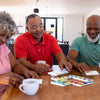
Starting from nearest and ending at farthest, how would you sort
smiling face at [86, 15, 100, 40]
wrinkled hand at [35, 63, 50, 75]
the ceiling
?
wrinkled hand at [35, 63, 50, 75] < smiling face at [86, 15, 100, 40] < the ceiling

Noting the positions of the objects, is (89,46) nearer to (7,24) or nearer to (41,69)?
(41,69)

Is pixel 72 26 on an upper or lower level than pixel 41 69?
Result: upper

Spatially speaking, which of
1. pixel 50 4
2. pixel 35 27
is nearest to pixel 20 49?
pixel 35 27

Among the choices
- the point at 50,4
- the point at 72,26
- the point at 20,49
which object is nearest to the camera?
the point at 20,49

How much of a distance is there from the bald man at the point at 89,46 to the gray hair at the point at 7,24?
2.92 ft

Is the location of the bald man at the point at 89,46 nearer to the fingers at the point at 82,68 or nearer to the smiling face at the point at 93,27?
the smiling face at the point at 93,27

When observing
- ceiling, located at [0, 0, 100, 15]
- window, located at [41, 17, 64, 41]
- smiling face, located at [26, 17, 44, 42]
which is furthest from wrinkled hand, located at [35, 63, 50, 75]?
window, located at [41, 17, 64, 41]

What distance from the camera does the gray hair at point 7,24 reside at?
1.11 meters

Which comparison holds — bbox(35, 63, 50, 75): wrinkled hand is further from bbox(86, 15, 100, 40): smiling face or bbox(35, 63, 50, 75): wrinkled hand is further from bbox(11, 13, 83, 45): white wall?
bbox(11, 13, 83, 45): white wall

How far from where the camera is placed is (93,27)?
1883 millimetres

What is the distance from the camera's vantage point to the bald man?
1883mm

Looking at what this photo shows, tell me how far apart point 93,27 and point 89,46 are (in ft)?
0.81

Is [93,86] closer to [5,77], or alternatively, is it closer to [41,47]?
[5,77]

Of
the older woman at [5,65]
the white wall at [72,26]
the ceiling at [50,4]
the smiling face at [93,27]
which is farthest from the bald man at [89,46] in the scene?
the white wall at [72,26]
